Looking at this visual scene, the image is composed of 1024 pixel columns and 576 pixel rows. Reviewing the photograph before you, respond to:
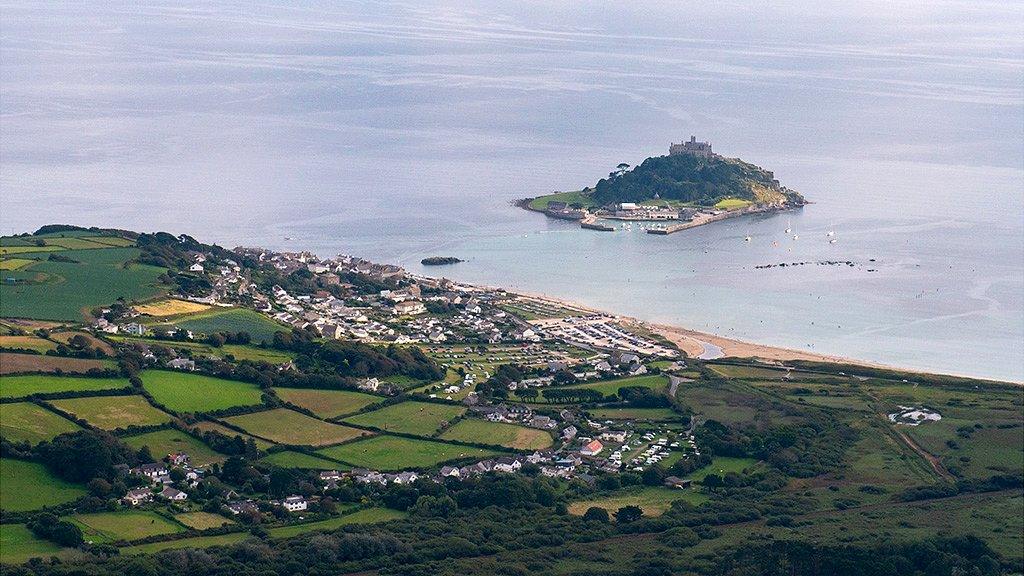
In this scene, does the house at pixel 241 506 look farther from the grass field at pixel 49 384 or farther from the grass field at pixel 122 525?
the grass field at pixel 49 384

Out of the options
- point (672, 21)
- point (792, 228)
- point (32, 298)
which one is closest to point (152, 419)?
point (32, 298)

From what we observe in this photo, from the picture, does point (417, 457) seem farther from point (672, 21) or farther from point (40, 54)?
point (672, 21)

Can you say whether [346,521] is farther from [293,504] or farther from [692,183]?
[692,183]

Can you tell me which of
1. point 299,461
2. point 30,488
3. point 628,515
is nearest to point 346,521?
point 299,461

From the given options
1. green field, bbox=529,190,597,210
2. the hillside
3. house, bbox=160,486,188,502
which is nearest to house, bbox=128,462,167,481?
house, bbox=160,486,188,502

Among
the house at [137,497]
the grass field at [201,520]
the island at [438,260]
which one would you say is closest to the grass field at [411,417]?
the house at [137,497]

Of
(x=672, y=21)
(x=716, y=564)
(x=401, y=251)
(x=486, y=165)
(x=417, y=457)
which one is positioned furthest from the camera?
(x=672, y=21)
